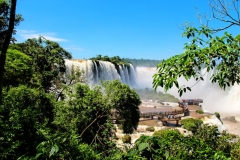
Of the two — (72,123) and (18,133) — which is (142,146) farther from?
(72,123)

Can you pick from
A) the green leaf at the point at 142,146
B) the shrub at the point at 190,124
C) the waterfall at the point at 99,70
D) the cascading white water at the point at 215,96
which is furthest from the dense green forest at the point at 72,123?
the cascading white water at the point at 215,96

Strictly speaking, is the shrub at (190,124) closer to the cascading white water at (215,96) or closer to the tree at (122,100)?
the tree at (122,100)

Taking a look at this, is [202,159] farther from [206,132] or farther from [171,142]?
[206,132]

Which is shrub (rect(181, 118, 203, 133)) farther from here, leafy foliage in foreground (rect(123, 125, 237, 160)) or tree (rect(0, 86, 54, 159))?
leafy foliage in foreground (rect(123, 125, 237, 160))

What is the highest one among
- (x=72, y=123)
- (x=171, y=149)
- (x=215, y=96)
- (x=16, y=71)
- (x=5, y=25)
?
(x=5, y=25)

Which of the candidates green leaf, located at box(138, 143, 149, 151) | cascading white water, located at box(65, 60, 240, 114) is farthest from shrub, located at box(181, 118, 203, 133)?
green leaf, located at box(138, 143, 149, 151)

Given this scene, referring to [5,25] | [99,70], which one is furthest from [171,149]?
[99,70]
